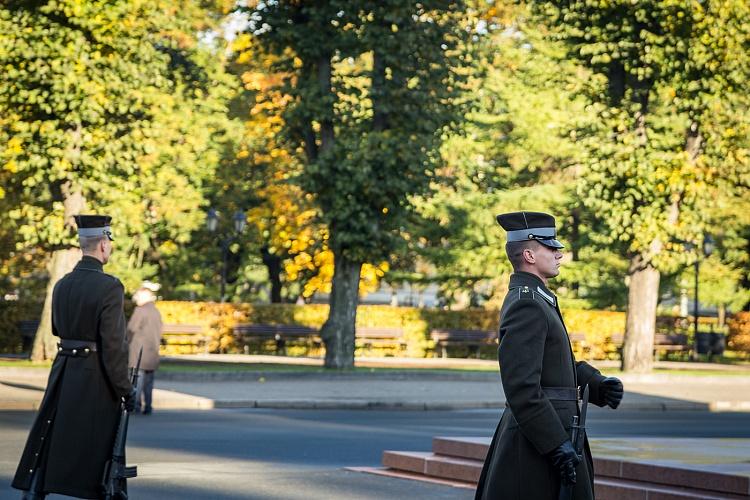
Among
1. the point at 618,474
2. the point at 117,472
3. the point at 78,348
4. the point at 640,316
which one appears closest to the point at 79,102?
the point at 640,316

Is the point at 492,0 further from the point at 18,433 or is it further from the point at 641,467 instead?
the point at 641,467

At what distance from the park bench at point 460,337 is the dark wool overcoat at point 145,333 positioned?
22.6m

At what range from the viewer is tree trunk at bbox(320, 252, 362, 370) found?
3173 centimetres

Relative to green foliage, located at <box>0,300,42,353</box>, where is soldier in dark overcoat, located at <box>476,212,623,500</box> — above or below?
below

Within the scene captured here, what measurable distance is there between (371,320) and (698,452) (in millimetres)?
30814

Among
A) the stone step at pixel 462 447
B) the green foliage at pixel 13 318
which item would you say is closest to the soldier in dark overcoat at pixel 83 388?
the stone step at pixel 462 447

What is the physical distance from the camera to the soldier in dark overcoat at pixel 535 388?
20.5 ft

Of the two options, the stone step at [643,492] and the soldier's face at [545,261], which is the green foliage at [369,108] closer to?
the stone step at [643,492]

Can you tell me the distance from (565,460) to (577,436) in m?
0.23

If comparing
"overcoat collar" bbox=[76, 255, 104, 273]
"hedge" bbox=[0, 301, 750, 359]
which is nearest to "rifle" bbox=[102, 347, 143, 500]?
"overcoat collar" bbox=[76, 255, 104, 273]

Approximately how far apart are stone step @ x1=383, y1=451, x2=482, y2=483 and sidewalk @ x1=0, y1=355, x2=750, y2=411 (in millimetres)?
9220

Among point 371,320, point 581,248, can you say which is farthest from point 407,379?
point 581,248

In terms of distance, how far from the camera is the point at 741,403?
26578mm

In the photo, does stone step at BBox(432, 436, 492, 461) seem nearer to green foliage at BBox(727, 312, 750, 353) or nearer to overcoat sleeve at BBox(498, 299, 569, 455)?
overcoat sleeve at BBox(498, 299, 569, 455)
